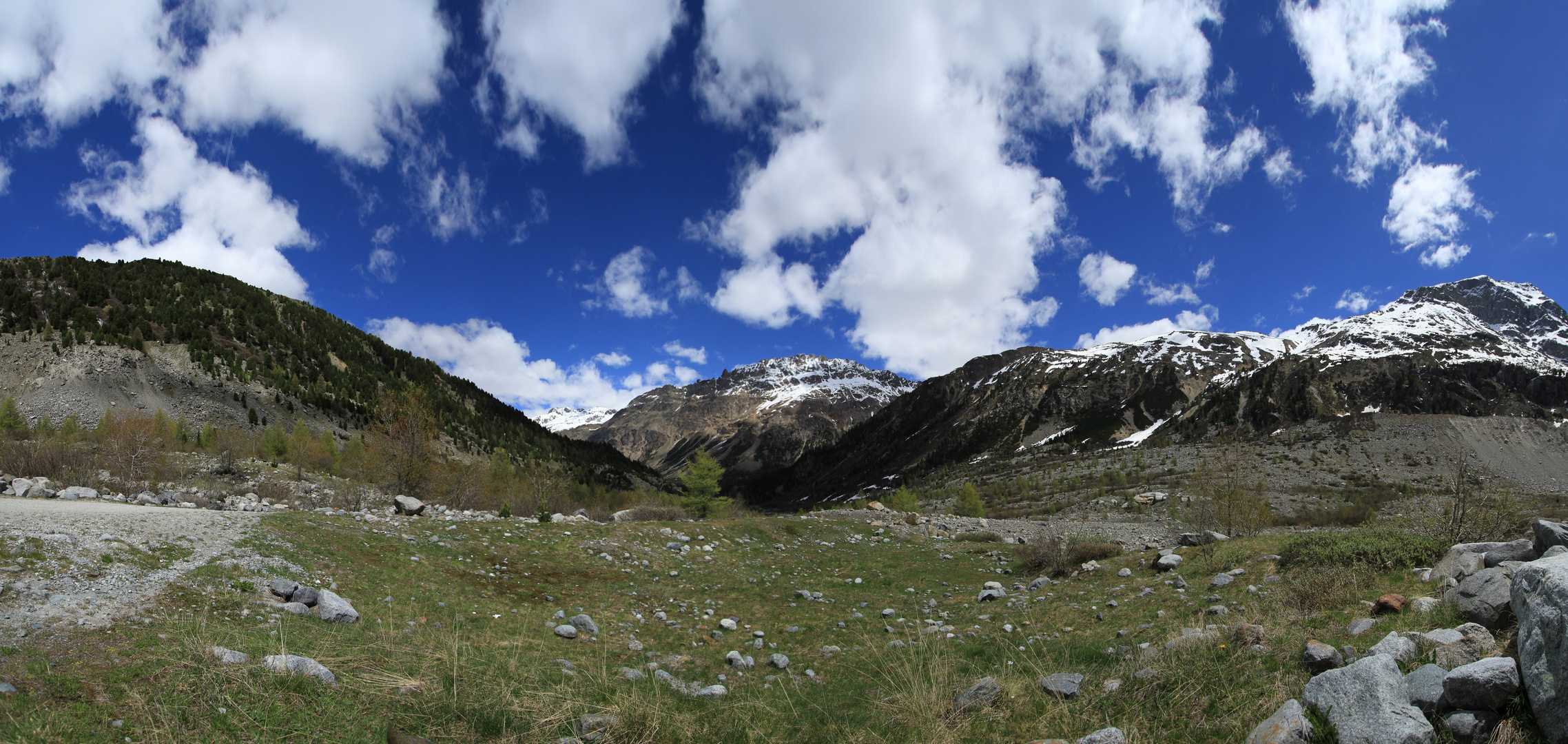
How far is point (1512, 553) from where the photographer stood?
8.05m

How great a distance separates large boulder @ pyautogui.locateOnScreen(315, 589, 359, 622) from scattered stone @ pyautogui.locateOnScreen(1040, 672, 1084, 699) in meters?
10.2

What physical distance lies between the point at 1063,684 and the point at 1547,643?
3.88m

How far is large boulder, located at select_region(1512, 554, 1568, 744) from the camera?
13.5 ft

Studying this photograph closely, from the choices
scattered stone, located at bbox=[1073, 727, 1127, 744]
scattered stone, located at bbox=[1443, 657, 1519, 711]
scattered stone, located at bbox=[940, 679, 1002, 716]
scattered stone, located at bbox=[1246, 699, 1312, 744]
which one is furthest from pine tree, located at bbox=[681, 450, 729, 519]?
scattered stone, located at bbox=[1443, 657, 1519, 711]

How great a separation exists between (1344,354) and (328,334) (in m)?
292

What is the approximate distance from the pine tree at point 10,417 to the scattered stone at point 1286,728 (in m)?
63.2

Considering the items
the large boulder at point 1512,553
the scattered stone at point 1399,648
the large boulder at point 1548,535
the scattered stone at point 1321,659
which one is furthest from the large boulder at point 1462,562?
the scattered stone at point 1321,659

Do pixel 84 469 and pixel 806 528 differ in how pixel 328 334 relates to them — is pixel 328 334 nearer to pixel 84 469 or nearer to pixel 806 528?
pixel 84 469

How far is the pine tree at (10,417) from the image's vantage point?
39.4m

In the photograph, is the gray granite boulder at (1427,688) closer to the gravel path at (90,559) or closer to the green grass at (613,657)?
the green grass at (613,657)

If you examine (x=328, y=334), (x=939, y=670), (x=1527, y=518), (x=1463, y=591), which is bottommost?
(x=939, y=670)

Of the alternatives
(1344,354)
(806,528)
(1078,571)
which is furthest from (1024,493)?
(1344,354)

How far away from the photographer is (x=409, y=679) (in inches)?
243

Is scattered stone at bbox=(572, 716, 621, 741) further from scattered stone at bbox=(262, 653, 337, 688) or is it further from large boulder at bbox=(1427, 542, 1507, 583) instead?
large boulder at bbox=(1427, 542, 1507, 583)
